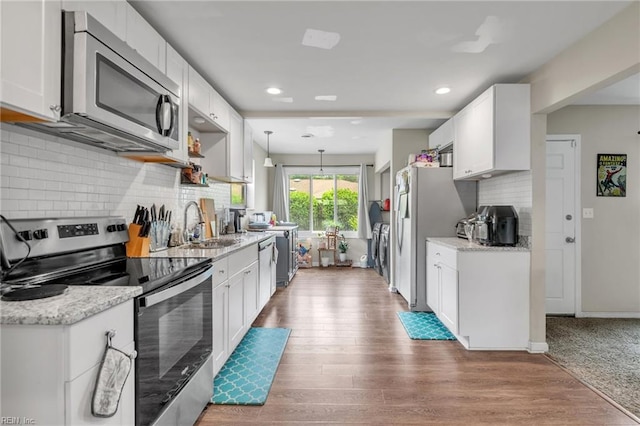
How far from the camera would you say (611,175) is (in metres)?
3.78

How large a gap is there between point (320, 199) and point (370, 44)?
5089mm

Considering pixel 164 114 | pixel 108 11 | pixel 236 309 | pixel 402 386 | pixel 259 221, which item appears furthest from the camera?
pixel 259 221

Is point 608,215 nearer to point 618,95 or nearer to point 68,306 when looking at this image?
point 618,95

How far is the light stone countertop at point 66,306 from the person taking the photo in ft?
3.21

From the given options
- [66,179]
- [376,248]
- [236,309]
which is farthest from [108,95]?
[376,248]

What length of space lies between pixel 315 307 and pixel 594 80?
11.1ft

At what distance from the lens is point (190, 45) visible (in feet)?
8.13

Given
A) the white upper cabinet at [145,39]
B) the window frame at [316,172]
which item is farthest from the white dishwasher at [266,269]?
the window frame at [316,172]

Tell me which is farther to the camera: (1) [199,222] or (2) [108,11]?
(1) [199,222]

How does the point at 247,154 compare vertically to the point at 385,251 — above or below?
above

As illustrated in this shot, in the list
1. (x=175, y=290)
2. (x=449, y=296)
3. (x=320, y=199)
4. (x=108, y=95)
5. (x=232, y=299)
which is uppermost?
(x=108, y=95)

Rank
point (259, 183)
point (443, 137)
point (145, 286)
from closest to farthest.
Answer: point (145, 286)
point (443, 137)
point (259, 183)

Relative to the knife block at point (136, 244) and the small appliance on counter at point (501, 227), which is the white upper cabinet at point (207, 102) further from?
the small appliance on counter at point (501, 227)
